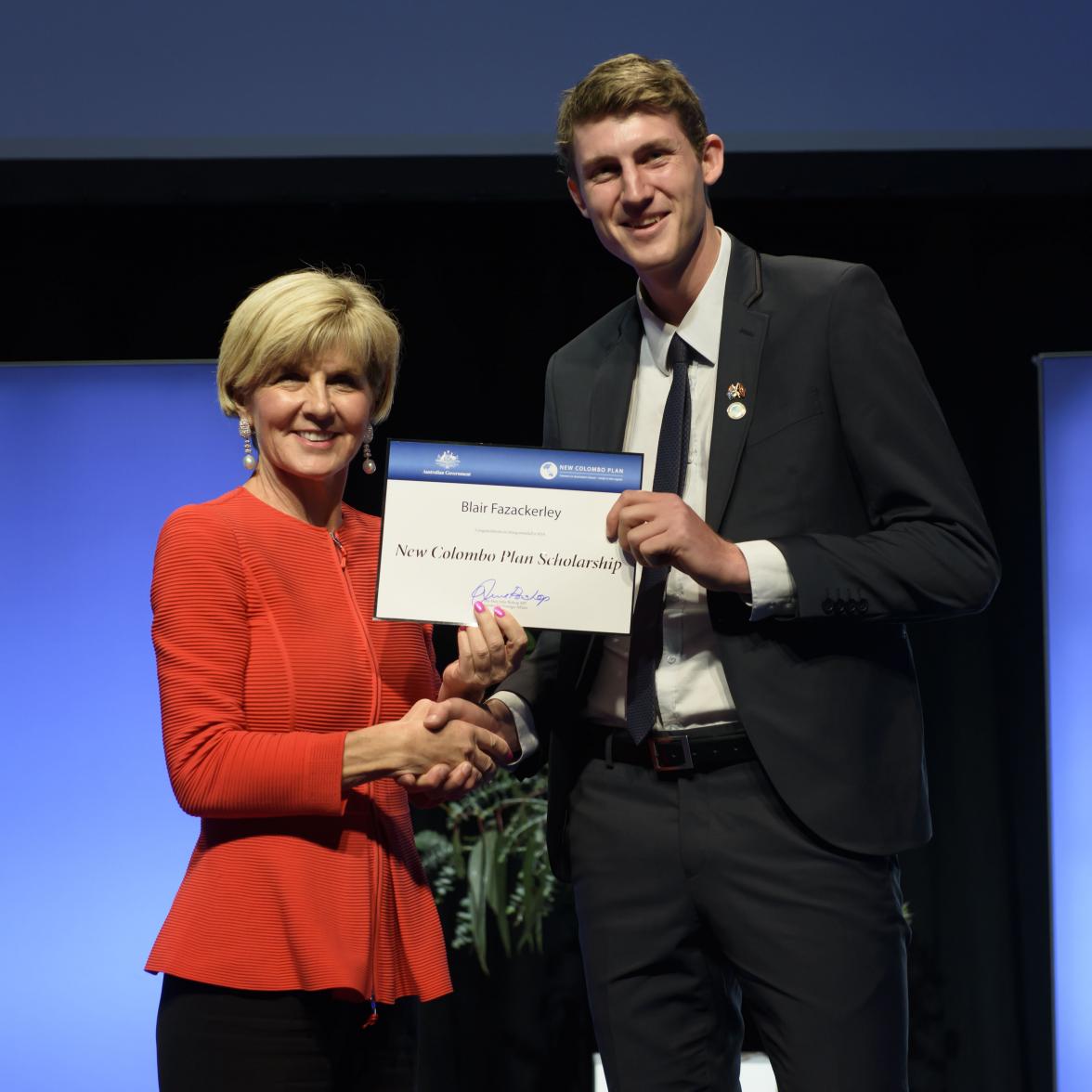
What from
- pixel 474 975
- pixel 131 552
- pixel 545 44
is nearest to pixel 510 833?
pixel 474 975

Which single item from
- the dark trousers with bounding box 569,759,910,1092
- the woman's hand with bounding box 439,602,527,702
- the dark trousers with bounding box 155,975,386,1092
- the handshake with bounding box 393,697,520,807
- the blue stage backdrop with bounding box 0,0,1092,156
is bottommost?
the dark trousers with bounding box 155,975,386,1092

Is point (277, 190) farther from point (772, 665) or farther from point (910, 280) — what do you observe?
point (772, 665)

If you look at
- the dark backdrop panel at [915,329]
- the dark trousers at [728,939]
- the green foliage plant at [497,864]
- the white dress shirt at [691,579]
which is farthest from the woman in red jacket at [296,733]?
the dark backdrop panel at [915,329]

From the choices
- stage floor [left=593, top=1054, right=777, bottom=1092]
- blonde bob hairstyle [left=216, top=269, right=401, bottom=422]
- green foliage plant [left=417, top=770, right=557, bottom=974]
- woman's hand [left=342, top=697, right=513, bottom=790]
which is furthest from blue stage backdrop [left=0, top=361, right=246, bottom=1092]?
woman's hand [left=342, top=697, right=513, bottom=790]

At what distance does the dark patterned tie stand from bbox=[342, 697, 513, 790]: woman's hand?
26 cm

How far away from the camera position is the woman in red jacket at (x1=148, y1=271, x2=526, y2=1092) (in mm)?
1696

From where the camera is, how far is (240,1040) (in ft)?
5.50

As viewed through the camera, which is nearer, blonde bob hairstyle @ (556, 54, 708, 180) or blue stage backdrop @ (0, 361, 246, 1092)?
blonde bob hairstyle @ (556, 54, 708, 180)

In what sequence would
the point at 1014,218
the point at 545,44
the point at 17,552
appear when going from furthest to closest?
the point at 1014,218
the point at 17,552
the point at 545,44

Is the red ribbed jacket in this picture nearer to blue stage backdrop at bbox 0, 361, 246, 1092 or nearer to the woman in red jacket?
the woman in red jacket

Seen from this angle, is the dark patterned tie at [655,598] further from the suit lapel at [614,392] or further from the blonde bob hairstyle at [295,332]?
the blonde bob hairstyle at [295,332]

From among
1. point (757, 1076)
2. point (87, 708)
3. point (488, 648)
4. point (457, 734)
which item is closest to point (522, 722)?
point (457, 734)

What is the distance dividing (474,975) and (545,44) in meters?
2.83

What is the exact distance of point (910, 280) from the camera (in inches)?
169
